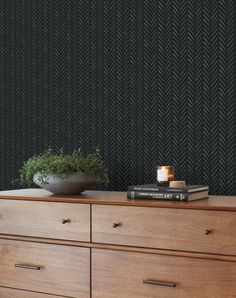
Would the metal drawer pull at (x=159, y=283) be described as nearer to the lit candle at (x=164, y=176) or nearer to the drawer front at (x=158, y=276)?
the drawer front at (x=158, y=276)

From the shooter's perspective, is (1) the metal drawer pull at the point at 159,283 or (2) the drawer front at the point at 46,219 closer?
(1) the metal drawer pull at the point at 159,283

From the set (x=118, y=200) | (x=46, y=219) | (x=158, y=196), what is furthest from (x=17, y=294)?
(x=158, y=196)

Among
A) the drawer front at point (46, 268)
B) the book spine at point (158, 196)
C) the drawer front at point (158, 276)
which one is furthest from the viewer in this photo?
the drawer front at point (46, 268)

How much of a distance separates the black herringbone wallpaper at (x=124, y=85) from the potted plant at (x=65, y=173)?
0.28 m

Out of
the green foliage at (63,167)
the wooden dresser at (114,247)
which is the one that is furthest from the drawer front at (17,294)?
the green foliage at (63,167)

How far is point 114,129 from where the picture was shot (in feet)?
9.39

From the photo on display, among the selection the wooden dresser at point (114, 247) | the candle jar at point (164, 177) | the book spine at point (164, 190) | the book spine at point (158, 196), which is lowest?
the wooden dresser at point (114, 247)

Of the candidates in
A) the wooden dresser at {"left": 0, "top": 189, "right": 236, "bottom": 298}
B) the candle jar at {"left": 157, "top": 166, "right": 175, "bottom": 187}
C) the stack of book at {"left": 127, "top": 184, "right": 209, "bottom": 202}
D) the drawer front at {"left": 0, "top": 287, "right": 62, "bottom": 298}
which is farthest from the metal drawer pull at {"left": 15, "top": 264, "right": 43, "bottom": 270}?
the candle jar at {"left": 157, "top": 166, "right": 175, "bottom": 187}

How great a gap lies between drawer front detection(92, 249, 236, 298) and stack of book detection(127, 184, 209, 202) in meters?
0.24

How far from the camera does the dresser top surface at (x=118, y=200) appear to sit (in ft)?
6.89

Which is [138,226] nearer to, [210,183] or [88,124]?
[210,183]

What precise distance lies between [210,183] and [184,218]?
20.5 inches

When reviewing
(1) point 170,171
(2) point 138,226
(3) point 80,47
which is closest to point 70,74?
(3) point 80,47

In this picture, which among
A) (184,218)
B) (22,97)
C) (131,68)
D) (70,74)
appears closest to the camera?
(184,218)
